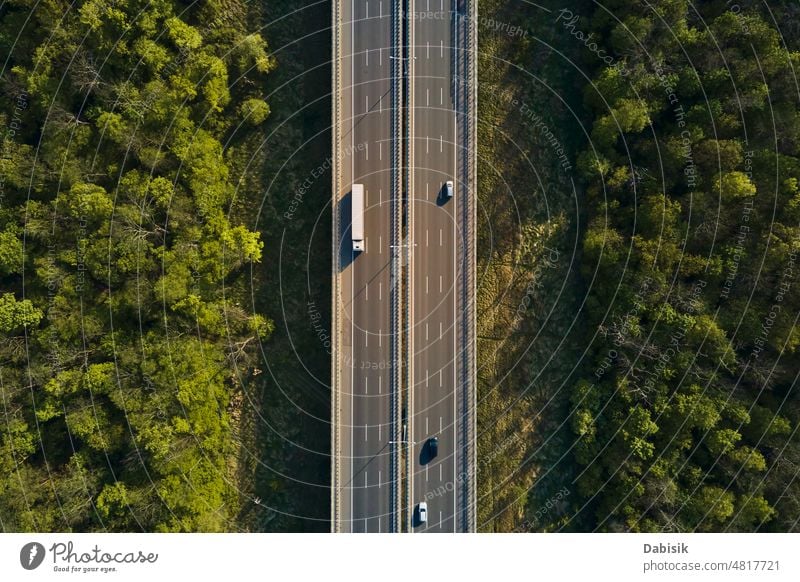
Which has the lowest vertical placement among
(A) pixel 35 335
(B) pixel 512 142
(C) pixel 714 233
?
(A) pixel 35 335

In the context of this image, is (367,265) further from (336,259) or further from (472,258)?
(472,258)

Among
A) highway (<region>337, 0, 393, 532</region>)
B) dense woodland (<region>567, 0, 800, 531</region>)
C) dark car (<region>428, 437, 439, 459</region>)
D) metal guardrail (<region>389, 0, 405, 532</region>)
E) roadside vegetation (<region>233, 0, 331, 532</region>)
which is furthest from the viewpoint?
roadside vegetation (<region>233, 0, 331, 532</region>)

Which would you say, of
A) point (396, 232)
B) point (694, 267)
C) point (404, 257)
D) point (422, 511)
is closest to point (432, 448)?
point (422, 511)

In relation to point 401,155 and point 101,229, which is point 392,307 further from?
point 101,229

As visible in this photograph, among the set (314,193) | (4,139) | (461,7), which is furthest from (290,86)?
(4,139)

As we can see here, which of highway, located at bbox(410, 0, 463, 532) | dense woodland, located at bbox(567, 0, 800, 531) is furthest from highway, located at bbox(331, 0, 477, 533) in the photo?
dense woodland, located at bbox(567, 0, 800, 531)

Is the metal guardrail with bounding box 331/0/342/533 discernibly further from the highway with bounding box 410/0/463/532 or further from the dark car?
the dark car
